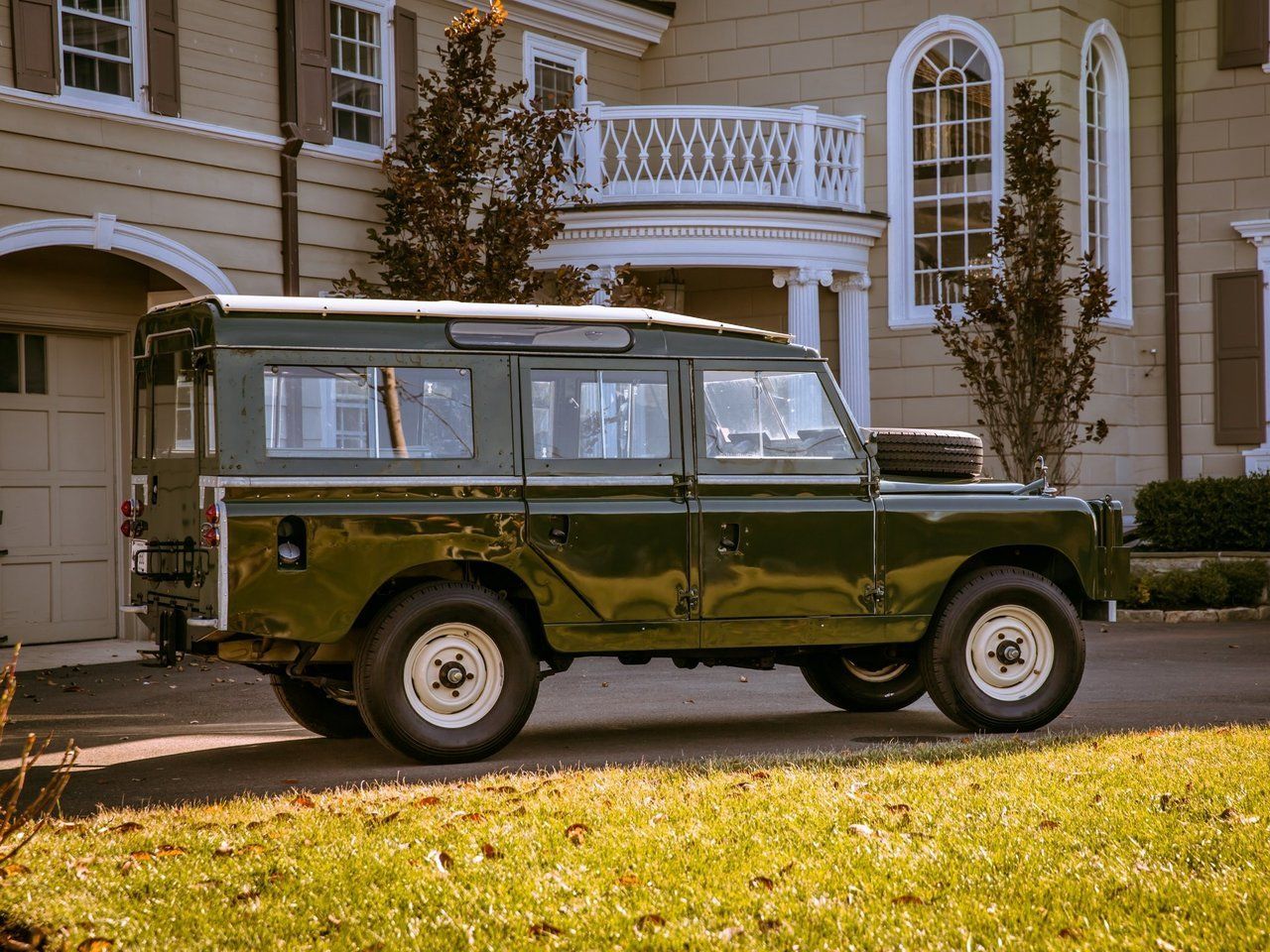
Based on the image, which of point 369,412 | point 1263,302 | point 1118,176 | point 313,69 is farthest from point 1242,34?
point 369,412

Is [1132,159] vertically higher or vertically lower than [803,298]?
higher

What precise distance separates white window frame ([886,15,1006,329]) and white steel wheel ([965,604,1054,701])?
902cm

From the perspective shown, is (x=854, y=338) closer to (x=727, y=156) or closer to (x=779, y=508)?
A: (x=727, y=156)

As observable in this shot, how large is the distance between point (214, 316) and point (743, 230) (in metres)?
9.67

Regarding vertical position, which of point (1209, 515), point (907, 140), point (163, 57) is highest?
point (907, 140)

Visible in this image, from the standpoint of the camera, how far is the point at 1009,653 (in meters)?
9.20

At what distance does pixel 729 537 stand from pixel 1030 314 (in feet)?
29.2

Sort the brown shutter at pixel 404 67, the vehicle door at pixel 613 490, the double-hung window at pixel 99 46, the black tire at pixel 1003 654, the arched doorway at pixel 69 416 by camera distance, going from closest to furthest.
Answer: the vehicle door at pixel 613 490 → the black tire at pixel 1003 654 → the double-hung window at pixel 99 46 → the arched doorway at pixel 69 416 → the brown shutter at pixel 404 67

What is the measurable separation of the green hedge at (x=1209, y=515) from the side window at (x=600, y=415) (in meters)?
10.3

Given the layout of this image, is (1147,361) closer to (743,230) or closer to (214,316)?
(743,230)

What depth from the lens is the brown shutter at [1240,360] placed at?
18125mm

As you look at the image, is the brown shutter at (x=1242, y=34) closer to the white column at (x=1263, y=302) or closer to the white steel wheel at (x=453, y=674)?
the white column at (x=1263, y=302)

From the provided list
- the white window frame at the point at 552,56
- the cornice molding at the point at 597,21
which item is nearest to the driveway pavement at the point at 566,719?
the white window frame at the point at 552,56

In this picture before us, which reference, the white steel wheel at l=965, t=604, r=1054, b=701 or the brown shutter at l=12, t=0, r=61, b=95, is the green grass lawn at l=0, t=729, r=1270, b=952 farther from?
the brown shutter at l=12, t=0, r=61, b=95
